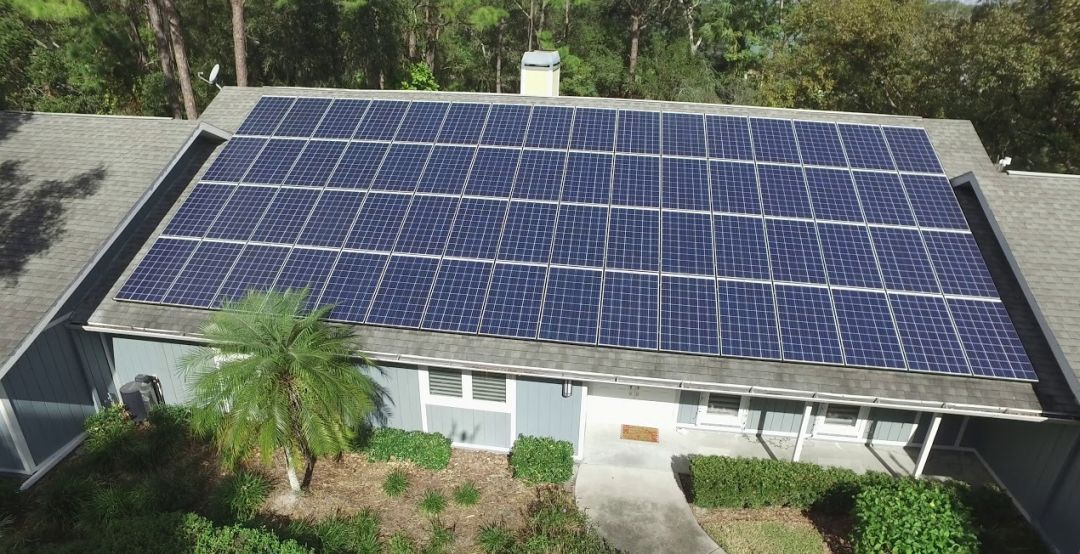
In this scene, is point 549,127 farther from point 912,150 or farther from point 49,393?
Result: point 49,393

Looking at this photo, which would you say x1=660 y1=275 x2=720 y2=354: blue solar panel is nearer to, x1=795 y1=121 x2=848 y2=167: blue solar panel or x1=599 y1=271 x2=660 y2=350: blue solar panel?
x1=599 y1=271 x2=660 y2=350: blue solar panel

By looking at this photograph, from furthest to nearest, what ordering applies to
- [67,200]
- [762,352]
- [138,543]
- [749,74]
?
[749,74] → [67,200] → [762,352] → [138,543]

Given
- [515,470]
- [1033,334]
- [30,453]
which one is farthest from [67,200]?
[1033,334]

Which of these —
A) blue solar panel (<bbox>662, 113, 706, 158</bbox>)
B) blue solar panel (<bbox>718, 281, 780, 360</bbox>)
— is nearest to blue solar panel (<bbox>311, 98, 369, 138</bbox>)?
blue solar panel (<bbox>662, 113, 706, 158</bbox>)

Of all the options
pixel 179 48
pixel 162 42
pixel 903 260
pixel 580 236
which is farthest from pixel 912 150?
pixel 162 42

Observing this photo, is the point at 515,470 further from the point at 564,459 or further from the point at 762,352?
the point at 762,352
